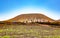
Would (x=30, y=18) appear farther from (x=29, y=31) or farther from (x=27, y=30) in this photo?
(x=29, y=31)

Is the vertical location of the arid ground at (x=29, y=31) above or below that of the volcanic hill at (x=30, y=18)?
below

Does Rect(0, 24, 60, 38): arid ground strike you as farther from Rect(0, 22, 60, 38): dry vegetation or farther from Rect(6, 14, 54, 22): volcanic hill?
Rect(6, 14, 54, 22): volcanic hill

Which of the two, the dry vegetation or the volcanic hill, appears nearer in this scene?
the dry vegetation

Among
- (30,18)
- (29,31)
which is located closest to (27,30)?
(29,31)

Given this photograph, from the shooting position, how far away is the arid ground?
21.9 feet

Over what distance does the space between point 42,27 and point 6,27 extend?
1.57m

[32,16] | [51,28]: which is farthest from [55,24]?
[32,16]

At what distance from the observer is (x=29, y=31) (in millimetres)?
7082

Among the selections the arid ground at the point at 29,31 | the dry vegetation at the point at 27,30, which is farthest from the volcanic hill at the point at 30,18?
the arid ground at the point at 29,31

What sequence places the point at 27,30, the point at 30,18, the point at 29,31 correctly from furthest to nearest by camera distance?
the point at 30,18 → the point at 27,30 → the point at 29,31

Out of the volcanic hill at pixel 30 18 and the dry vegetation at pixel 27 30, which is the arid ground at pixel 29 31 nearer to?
the dry vegetation at pixel 27 30

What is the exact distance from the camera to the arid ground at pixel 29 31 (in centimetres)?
666

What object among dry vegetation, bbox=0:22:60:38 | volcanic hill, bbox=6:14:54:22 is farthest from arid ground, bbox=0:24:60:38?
volcanic hill, bbox=6:14:54:22

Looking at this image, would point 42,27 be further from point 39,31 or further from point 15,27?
point 15,27
